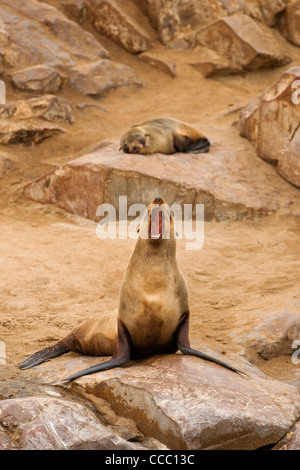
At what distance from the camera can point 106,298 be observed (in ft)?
18.7

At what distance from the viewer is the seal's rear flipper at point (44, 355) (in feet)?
13.5

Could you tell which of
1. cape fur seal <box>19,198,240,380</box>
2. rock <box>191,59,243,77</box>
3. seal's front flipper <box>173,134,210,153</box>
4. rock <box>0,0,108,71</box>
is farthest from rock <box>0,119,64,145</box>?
cape fur seal <box>19,198,240,380</box>

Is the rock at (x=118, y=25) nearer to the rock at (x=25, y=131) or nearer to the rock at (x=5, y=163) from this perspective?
the rock at (x=25, y=131)

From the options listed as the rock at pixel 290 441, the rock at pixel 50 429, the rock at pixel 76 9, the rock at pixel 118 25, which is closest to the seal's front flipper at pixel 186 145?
the rock at pixel 118 25

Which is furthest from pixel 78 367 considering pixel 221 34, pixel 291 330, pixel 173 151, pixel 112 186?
pixel 221 34

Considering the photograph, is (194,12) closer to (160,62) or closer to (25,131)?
(160,62)

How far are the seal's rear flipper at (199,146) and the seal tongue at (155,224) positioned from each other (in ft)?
16.8

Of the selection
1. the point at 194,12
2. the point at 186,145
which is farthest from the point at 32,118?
the point at 194,12

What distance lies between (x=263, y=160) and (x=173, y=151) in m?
1.20

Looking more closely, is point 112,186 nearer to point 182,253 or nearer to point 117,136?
point 182,253

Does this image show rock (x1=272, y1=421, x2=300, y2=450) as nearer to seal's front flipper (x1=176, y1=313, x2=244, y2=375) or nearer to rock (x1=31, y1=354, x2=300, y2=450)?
rock (x1=31, y1=354, x2=300, y2=450)

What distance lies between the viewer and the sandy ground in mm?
4969

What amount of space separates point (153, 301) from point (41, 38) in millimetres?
9329

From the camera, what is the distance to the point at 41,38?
475 inches
